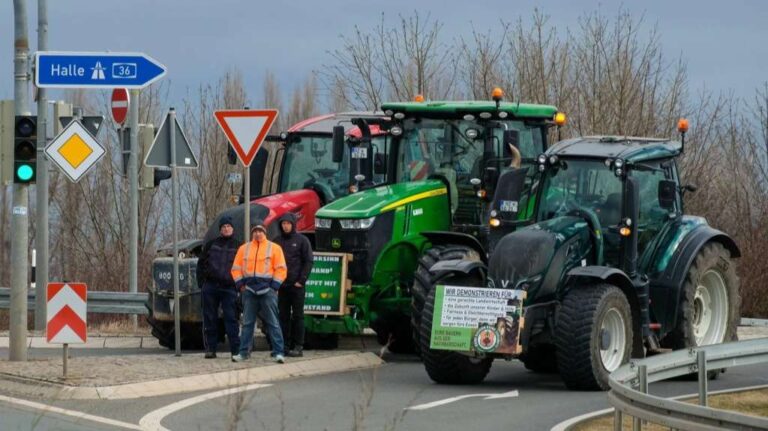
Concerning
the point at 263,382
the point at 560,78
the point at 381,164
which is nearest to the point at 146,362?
the point at 263,382

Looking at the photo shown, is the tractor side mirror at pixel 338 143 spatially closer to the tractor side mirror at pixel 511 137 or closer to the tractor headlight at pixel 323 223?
the tractor headlight at pixel 323 223

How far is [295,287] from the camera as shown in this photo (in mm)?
20172

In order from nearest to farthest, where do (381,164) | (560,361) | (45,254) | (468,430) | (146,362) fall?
(468,430), (560,361), (146,362), (381,164), (45,254)

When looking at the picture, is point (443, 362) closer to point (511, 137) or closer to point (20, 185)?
point (511, 137)

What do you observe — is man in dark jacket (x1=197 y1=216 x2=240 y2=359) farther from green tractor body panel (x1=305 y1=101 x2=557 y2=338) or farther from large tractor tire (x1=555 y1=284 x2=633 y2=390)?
large tractor tire (x1=555 y1=284 x2=633 y2=390)

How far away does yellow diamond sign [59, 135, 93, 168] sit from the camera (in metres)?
20.1

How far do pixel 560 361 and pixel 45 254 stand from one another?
431 inches

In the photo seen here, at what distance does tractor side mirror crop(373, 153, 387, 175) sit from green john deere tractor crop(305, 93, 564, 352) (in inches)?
0.5

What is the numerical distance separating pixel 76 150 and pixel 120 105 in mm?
8130

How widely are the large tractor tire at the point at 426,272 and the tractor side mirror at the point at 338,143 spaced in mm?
1724

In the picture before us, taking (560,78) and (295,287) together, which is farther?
(560,78)

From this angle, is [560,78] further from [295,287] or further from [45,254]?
[295,287]

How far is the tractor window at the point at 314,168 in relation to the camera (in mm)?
22969

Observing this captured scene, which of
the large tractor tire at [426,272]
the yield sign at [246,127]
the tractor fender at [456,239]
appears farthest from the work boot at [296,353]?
the yield sign at [246,127]
